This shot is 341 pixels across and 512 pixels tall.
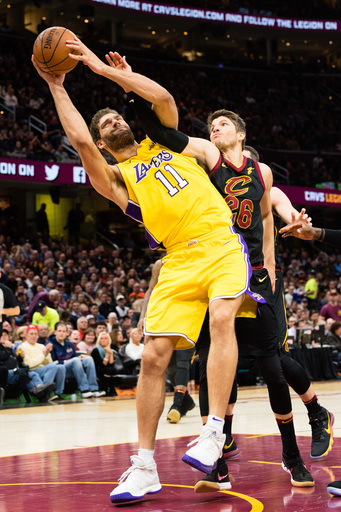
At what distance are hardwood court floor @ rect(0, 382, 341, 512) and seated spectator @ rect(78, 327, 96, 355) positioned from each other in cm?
318

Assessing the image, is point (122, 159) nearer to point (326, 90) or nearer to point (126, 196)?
point (126, 196)

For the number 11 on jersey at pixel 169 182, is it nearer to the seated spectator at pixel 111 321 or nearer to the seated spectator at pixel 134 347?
the seated spectator at pixel 134 347

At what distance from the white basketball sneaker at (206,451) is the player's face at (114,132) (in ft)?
5.62

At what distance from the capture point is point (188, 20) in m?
29.8

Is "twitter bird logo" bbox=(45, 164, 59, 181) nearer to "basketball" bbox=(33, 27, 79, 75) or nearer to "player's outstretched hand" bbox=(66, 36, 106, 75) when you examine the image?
"basketball" bbox=(33, 27, 79, 75)

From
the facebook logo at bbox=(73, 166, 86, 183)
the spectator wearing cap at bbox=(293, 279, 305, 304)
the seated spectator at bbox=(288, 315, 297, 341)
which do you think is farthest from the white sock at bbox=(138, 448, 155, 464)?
the facebook logo at bbox=(73, 166, 86, 183)

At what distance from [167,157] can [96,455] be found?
2.49m

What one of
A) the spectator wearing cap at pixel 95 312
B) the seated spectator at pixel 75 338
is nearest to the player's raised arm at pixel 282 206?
the seated spectator at pixel 75 338

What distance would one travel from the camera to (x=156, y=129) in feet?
13.5

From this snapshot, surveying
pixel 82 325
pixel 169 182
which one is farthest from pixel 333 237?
pixel 82 325

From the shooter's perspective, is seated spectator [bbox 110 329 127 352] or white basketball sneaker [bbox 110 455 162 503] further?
seated spectator [bbox 110 329 127 352]

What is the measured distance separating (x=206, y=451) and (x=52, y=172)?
667 inches

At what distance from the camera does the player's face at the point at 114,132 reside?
4.23 meters

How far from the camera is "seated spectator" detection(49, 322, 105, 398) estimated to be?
11.3 metres
